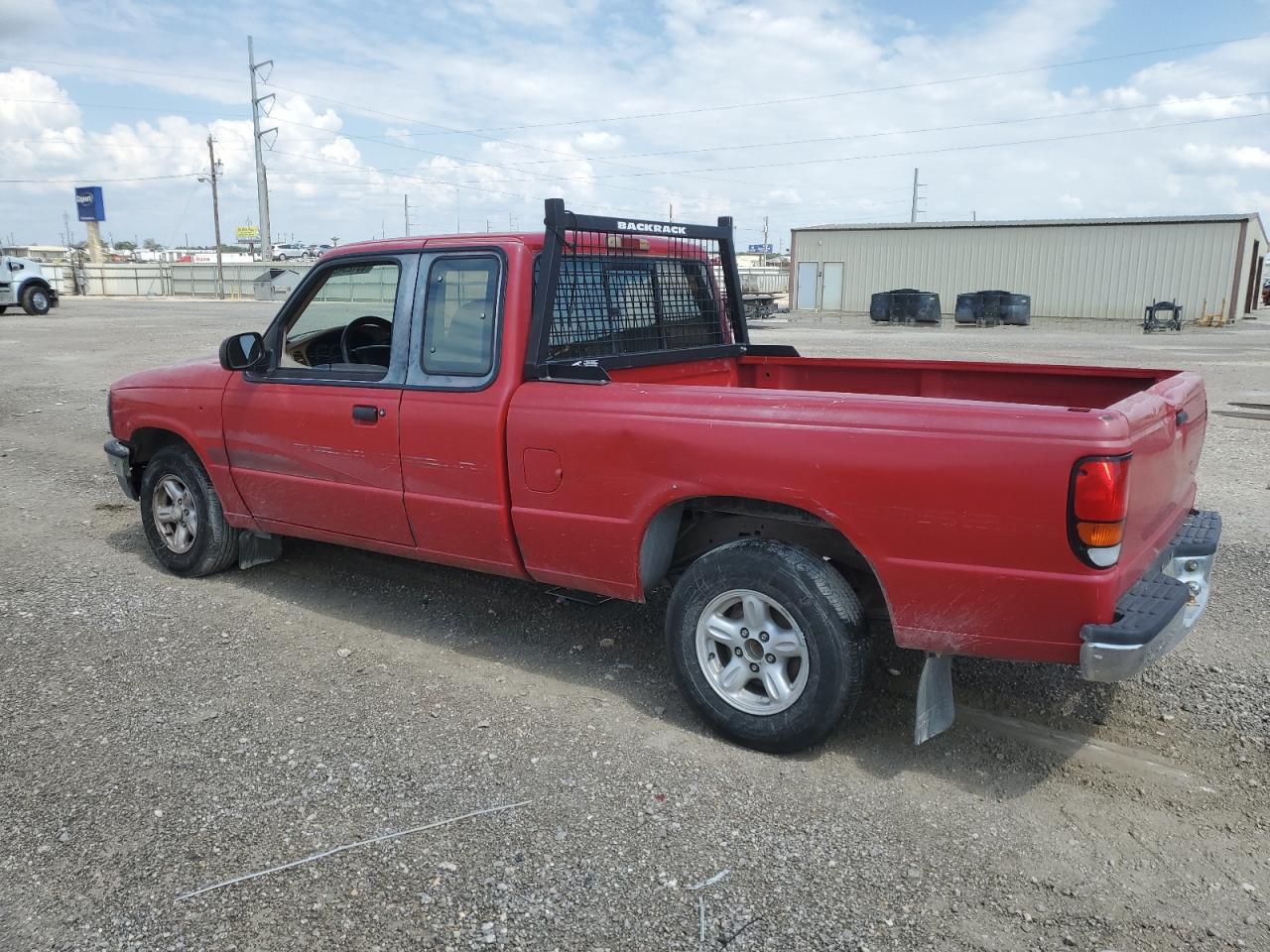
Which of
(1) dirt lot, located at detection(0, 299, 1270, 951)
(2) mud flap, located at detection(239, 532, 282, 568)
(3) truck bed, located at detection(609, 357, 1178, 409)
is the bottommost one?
(1) dirt lot, located at detection(0, 299, 1270, 951)

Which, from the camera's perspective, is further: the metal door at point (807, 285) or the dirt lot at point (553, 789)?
the metal door at point (807, 285)

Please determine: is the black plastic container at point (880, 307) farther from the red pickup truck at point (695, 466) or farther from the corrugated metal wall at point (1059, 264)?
the red pickup truck at point (695, 466)

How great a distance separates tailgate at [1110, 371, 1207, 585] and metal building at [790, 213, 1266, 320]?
36402 mm

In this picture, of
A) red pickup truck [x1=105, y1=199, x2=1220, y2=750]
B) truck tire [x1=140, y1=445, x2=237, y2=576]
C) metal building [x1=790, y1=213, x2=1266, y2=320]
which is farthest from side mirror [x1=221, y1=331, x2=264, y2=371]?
metal building [x1=790, y1=213, x2=1266, y2=320]

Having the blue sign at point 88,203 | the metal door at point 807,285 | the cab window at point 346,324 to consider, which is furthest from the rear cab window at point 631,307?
the blue sign at point 88,203

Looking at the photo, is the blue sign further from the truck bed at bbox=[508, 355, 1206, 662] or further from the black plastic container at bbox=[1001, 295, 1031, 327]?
the truck bed at bbox=[508, 355, 1206, 662]

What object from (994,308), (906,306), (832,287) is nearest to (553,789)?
(994,308)

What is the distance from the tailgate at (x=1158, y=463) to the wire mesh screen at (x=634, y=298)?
2.25 meters

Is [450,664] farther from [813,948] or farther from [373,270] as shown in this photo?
[813,948]

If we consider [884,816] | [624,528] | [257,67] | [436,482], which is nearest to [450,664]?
[436,482]

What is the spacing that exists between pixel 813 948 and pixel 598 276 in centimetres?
301

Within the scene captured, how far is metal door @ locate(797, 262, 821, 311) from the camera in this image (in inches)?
1695

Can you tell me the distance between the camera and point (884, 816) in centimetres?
338

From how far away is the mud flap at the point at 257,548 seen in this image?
19.2ft
